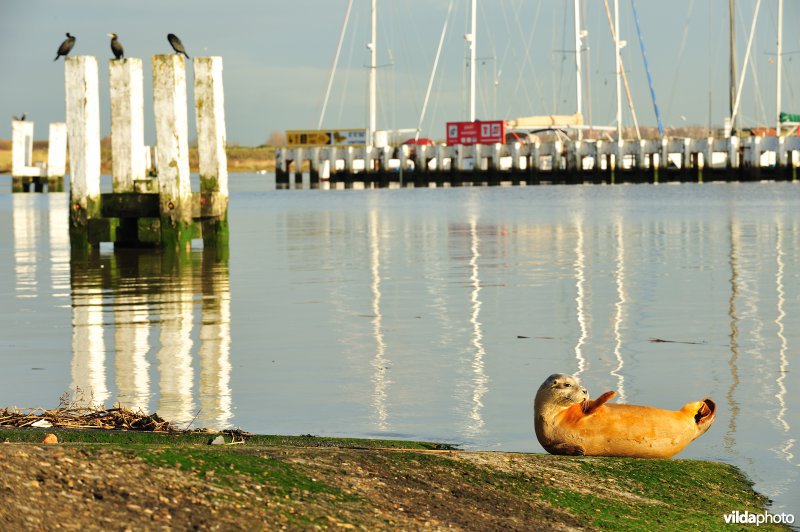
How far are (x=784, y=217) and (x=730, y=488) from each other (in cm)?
3138

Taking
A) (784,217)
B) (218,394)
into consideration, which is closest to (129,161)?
(218,394)

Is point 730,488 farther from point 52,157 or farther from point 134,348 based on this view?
point 52,157

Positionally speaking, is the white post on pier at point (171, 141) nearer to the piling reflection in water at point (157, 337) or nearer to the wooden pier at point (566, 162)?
the piling reflection in water at point (157, 337)

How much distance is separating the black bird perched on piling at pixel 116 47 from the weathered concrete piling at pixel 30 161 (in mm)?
39691

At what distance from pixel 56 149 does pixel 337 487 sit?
6145 cm

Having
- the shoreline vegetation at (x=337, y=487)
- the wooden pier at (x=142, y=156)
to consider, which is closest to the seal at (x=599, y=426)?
the shoreline vegetation at (x=337, y=487)

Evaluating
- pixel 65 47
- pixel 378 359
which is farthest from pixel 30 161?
pixel 378 359

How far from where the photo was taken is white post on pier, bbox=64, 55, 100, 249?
22.2 meters

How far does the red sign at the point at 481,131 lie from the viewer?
281 ft

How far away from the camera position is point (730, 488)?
6.63m

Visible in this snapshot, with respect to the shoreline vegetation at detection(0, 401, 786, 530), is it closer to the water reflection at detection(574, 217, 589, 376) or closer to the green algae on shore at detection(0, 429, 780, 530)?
the green algae on shore at detection(0, 429, 780, 530)

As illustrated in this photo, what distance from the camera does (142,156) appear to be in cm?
2300

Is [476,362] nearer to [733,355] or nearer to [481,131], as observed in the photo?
[733,355]

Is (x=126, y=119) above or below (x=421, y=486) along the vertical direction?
above
